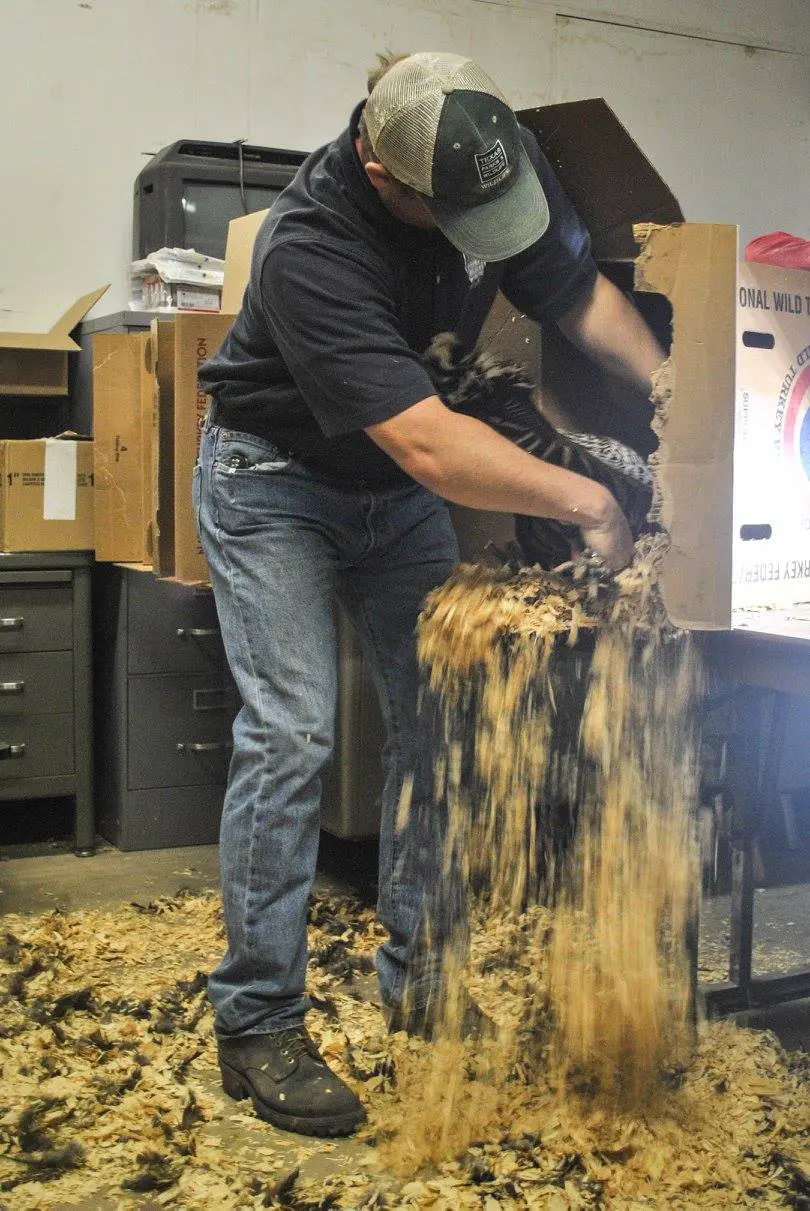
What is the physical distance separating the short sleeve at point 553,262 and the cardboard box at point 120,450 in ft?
4.98

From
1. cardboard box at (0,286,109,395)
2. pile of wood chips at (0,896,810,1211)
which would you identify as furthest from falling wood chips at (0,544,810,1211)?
cardboard box at (0,286,109,395)

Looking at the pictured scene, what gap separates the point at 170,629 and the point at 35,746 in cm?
45

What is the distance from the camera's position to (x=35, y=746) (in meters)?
3.17

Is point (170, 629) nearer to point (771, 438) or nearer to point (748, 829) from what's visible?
point (748, 829)

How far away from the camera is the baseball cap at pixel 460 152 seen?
4.98ft

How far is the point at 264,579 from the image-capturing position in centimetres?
180

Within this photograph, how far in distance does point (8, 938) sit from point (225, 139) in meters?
2.58

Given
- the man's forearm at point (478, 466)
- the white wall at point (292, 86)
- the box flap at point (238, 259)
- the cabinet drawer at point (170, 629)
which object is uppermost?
the white wall at point (292, 86)

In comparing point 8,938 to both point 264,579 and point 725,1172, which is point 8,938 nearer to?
point 264,579

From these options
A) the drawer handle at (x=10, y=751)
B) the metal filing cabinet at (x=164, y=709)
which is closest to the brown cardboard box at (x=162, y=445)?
the metal filing cabinet at (x=164, y=709)

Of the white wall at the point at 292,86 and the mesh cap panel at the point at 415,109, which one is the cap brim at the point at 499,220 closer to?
the mesh cap panel at the point at 415,109

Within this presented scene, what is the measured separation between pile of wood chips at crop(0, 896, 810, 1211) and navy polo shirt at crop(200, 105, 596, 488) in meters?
0.94

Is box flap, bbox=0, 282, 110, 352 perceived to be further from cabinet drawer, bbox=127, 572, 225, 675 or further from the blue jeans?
the blue jeans

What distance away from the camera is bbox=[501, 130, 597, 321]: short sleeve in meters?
1.70
